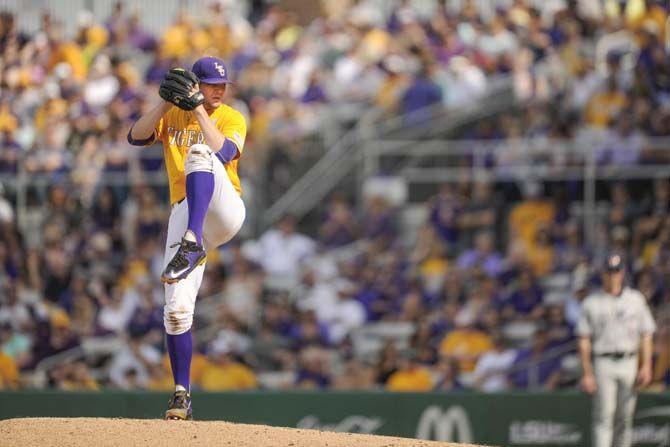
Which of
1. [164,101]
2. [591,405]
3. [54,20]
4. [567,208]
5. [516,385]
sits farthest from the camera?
[54,20]

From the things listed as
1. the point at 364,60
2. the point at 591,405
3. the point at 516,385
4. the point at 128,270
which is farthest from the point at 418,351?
the point at 364,60

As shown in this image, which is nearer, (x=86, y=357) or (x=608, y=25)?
(x=86, y=357)

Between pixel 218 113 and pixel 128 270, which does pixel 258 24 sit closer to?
pixel 128 270

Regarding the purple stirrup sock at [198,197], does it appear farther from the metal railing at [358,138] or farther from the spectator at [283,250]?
the metal railing at [358,138]

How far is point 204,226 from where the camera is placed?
782 cm

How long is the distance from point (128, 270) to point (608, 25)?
6.83 metres

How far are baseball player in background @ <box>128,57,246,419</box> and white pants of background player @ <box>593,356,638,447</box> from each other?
15.1 feet

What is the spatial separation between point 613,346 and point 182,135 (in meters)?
5.00

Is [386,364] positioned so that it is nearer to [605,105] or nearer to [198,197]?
[605,105]

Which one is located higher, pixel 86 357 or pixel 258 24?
pixel 258 24

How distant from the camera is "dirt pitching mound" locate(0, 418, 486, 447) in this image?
735 centimetres

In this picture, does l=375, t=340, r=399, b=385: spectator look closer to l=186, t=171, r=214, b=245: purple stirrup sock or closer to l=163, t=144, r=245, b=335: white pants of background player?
l=163, t=144, r=245, b=335: white pants of background player

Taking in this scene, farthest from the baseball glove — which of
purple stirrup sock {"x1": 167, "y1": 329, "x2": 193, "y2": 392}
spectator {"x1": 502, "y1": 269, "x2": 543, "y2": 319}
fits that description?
spectator {"x1": 502, "y1": 269, "x2": 543, "y2": 319}

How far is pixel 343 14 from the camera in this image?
18.2m
